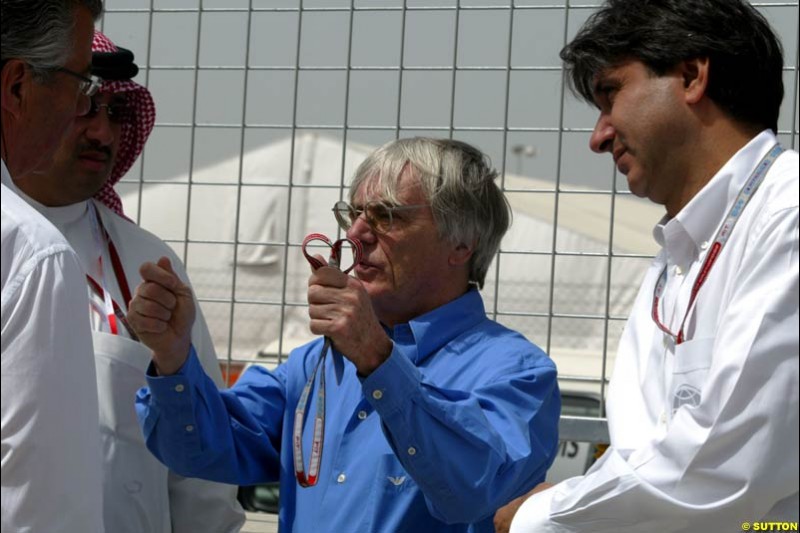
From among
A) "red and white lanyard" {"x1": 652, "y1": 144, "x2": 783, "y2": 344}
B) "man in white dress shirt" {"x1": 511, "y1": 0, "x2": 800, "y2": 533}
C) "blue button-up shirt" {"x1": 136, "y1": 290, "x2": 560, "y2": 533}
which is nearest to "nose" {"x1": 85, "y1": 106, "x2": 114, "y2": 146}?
"blue button-up shirt" {"x1": 136, "y1": 290, "x2": 560, "y2": 533}

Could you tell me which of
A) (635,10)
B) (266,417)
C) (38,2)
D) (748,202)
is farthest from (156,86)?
(748,202)

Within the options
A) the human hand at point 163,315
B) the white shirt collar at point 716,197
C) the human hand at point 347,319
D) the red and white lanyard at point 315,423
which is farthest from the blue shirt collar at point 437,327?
the white shirt collar at point 716,197

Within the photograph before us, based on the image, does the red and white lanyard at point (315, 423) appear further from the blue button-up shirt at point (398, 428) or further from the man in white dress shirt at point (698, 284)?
the man in white dress shirt at point (698, 284)

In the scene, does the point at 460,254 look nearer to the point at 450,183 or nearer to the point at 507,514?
the point at 450,183

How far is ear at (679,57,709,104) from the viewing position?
8.24 feet

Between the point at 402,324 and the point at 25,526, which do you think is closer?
the point at 25,526

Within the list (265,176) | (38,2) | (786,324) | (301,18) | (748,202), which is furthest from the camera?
(265,176)

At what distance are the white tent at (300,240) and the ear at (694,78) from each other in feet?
14.9

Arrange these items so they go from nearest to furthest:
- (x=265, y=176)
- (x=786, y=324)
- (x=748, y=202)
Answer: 1. (x=786, y=324)
2. (x=748, y=202)
3. (x=265, y=176)

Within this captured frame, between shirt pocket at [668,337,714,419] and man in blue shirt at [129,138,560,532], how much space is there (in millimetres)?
517

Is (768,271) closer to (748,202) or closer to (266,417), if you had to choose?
(748,202)

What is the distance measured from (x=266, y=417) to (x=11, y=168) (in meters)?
1.01

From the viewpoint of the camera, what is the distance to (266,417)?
3238 millimetres

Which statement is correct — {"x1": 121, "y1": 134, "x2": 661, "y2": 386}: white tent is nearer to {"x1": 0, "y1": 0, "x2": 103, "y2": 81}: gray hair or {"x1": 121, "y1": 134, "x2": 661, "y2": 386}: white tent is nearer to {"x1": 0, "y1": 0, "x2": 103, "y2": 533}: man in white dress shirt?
{"x1": 0, "y1": 0, "x2": 103, "y2": 81}: gray hair
